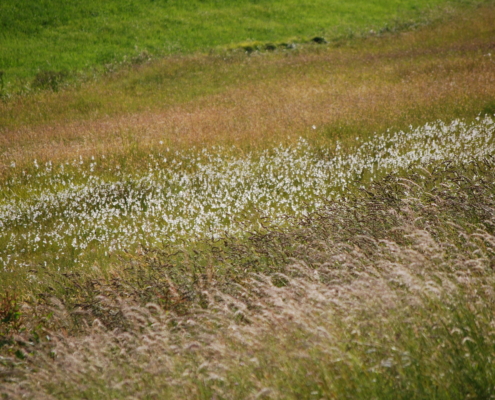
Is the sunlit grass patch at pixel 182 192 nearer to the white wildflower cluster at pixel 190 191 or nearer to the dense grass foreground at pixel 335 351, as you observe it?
the white wildflower cluster at pixel 190 191

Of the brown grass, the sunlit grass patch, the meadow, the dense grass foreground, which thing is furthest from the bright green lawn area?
the dense grass foreground

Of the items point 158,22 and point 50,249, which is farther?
point 158,22

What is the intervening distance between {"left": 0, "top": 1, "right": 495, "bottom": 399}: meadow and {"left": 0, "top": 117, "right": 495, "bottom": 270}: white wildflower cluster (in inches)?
2.1

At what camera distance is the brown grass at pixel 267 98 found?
39.9 feet

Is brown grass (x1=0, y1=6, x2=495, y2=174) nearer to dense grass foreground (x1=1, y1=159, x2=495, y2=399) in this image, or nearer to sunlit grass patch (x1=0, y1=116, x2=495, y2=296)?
sunlit grass patch (x1=0, y1=116, x2=495, y2=296)

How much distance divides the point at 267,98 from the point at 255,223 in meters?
9.20

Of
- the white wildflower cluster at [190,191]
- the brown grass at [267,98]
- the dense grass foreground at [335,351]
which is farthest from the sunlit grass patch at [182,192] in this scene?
the dense grass foreground at [335,351]

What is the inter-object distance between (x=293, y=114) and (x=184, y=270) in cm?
868

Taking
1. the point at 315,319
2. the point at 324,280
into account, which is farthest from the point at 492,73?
the point at 315,319

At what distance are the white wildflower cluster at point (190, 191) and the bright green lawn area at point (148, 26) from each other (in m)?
15.0

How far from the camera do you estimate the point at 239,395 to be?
3230mm

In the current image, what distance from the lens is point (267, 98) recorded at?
634 inches

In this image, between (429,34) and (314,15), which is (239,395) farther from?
(314,15)

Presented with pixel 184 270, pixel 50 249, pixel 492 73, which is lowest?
pixel 50 249
